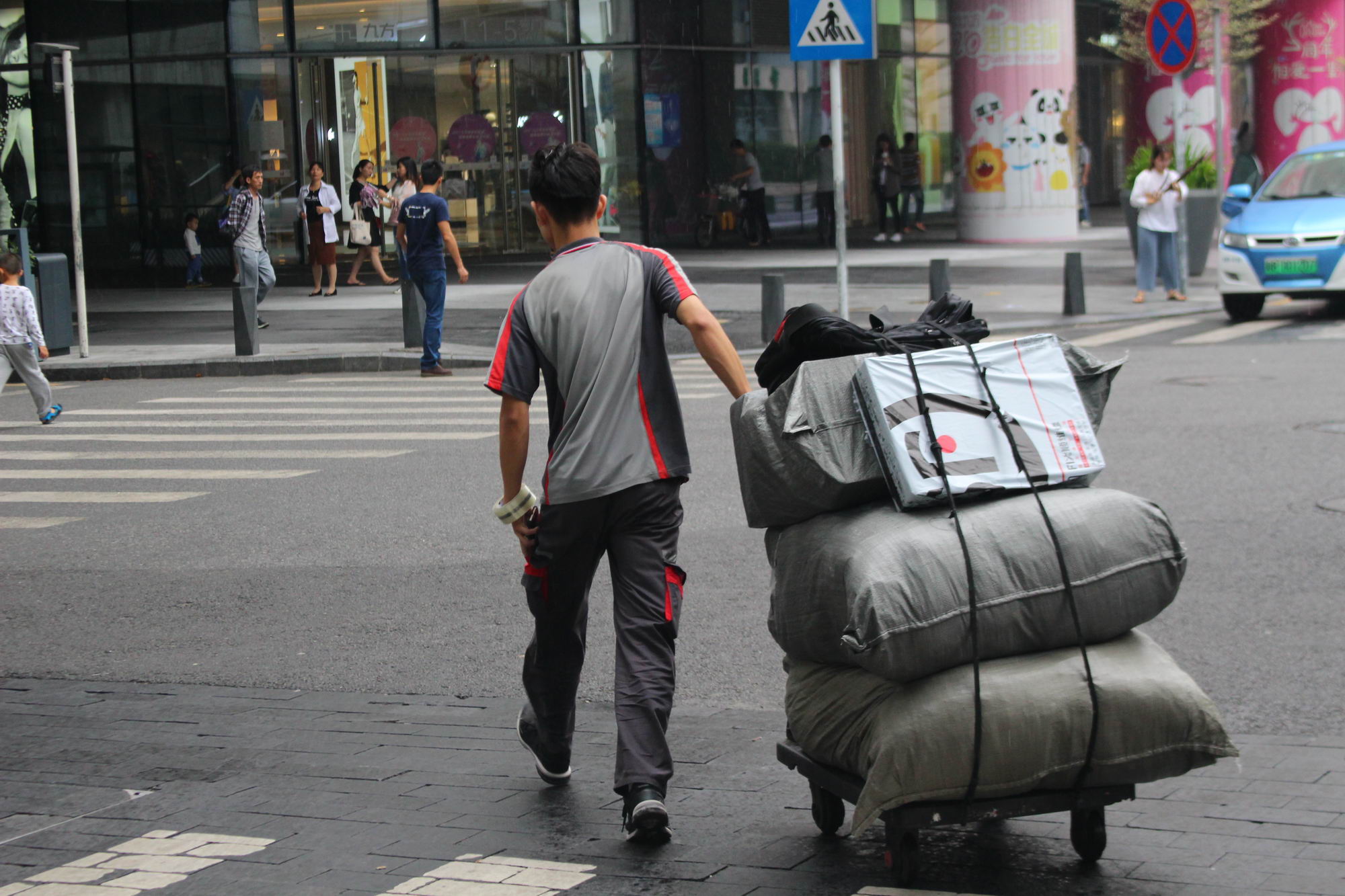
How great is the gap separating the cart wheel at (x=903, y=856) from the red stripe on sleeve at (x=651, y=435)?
1.12m

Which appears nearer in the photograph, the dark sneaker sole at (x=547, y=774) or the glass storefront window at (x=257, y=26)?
the dark sneaker sole at (x=547, y=774)

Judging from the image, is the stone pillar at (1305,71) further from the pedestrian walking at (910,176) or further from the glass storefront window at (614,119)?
the glass storefront window at (614,119)

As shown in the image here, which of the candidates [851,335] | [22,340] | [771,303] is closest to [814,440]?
[851,335]

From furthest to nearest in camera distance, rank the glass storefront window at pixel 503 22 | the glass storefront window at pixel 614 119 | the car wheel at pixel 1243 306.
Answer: the glass storefront window at pixel 614 119 → the glass storefront window at pixel 503 22 → the car wheel at pixel 1243 306

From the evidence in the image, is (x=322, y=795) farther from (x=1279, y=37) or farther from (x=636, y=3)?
(x=1279, y=37)

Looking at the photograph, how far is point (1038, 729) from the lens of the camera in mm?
3652

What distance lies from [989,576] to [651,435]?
1056 millimetres

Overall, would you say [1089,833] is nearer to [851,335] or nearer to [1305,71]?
[851,335]

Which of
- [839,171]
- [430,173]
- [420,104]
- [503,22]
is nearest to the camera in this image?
[839,171]

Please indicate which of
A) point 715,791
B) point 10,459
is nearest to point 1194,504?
point 715,791

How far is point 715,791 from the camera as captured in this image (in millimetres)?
4586

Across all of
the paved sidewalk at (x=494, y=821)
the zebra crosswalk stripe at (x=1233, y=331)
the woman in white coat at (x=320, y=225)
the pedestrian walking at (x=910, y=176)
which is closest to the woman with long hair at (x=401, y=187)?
the woman in white coat at (x=320, y=225)

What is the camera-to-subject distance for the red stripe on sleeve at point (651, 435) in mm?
4328

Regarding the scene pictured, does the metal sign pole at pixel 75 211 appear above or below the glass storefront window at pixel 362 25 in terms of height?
below
